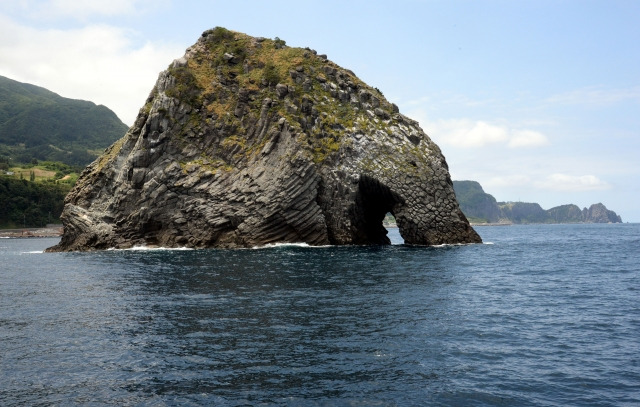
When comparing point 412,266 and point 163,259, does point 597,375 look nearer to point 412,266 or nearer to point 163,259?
point 412,266

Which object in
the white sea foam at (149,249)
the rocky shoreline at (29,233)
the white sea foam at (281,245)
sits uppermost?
the white sea foam at (281,245)

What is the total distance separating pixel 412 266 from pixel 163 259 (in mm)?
29576

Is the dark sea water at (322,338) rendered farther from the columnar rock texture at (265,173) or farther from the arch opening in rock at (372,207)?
the arch opening in rock at (372,207)

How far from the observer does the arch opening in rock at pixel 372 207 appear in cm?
7556

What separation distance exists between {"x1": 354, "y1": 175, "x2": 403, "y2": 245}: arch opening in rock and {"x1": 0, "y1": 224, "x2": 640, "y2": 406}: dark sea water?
1174 inches

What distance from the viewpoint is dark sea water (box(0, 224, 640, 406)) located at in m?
17.2

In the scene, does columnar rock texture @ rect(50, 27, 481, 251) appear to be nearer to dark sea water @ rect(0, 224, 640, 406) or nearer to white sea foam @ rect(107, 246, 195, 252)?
white sea foam @ rect(107, 246, 195, 252)

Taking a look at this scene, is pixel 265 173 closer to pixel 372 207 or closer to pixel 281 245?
pixel 281 245

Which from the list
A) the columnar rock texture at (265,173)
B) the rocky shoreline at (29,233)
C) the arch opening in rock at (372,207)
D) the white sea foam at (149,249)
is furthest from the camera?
the rocky shoreline at (29,233)

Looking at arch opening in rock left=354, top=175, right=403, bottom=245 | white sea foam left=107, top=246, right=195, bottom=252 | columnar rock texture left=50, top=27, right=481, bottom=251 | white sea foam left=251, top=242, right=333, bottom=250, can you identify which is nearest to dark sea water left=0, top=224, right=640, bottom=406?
white sea foam left=251, top=242, right=333, bottom=250

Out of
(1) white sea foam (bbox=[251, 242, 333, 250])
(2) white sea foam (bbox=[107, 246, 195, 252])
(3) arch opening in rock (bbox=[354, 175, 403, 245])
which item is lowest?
(2) white sea foam (bbox=[107, 246, 195, 252])

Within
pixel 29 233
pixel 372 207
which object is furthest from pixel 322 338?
pixel 29 233

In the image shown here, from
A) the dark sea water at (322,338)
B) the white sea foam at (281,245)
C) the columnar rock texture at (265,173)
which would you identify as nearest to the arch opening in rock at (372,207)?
the columnar rock texture at (265,173)

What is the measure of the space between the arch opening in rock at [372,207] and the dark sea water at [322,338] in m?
29.8
